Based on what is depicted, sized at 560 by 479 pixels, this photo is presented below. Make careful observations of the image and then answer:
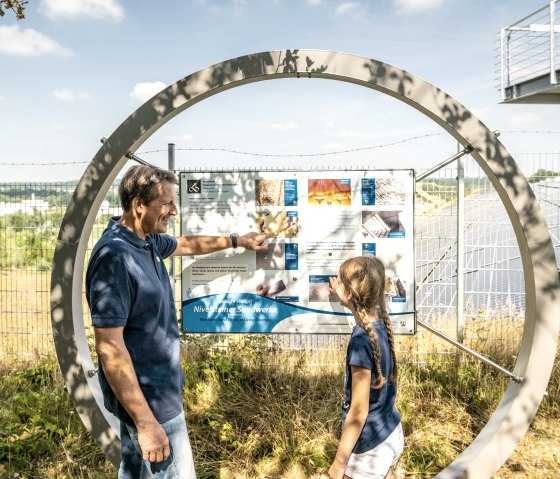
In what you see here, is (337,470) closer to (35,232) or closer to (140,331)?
(140,331)

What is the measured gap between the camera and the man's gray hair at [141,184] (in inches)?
100

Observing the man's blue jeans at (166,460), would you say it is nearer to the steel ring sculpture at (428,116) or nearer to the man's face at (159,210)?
the man's face at (159,210)

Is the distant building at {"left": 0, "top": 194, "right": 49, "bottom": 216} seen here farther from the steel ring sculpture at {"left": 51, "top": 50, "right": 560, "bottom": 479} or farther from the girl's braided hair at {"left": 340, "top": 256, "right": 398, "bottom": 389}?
the girl's braided hair at {"left": 340, "top": 256, "right": 398, "bottom": 389}

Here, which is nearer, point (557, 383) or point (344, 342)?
point (557, 383)

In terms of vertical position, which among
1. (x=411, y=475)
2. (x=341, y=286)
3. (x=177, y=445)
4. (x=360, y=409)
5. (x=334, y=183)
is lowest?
(x=411, y=475)

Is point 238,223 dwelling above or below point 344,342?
above

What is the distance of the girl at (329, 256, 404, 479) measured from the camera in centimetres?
244

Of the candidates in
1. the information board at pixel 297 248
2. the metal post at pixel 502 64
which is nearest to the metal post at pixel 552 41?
the metal post at pixel 502 64

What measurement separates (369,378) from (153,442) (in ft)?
3.37

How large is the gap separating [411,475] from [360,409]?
2.27m

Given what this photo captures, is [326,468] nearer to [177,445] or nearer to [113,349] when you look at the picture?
[177,445]

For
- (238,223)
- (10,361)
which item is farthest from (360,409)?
(10,361)

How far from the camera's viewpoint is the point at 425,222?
610cm

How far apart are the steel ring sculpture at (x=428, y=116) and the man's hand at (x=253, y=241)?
1.09 metres
